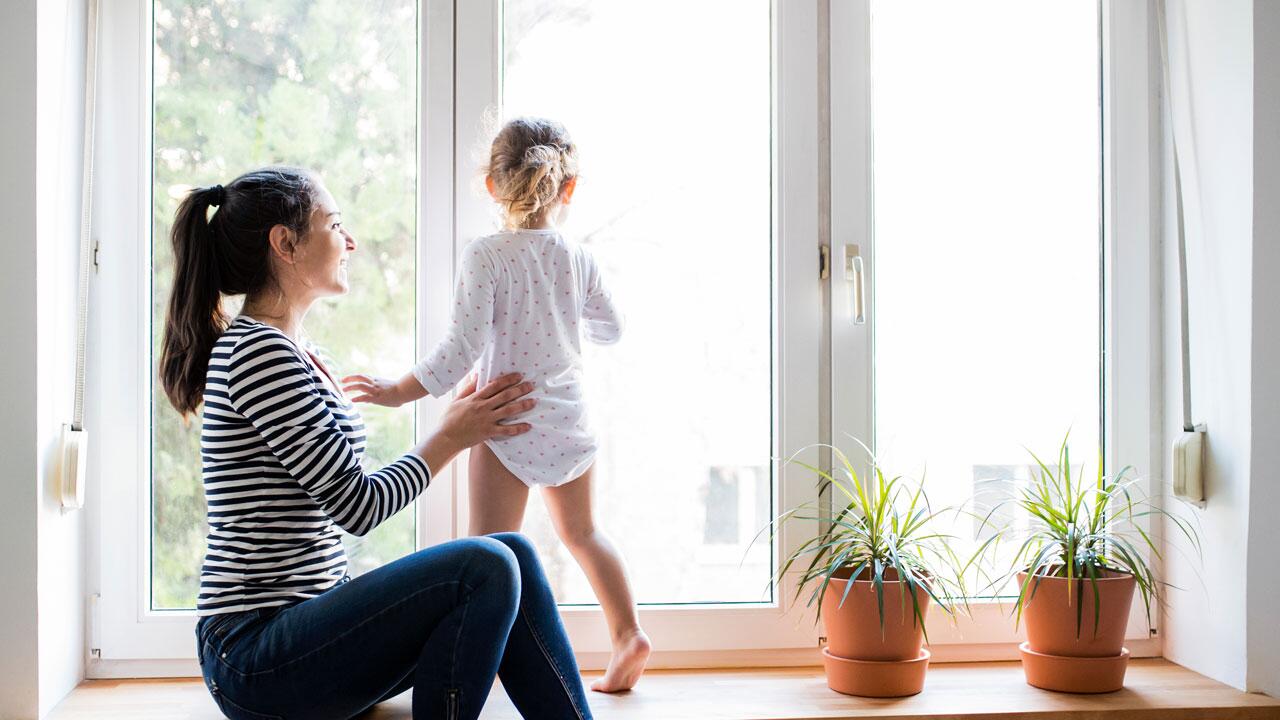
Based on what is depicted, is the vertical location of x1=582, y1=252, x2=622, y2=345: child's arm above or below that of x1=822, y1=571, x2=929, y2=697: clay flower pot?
above

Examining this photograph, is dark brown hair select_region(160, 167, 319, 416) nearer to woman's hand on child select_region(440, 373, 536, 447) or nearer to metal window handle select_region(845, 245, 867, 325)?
woman's hand on child select_region(440, 373, 536, 447)

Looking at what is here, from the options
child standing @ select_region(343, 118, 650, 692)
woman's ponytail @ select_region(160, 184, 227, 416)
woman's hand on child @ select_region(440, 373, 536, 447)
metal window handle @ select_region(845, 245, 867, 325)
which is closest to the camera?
woman's ponytail @ select_region(160, 184, 227, 416)

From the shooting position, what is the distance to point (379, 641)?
56.3 inches

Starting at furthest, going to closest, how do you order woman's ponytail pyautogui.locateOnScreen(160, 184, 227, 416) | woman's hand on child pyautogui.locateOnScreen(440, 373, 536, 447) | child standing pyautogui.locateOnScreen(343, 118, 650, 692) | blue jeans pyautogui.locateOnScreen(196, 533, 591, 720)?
child standing pyautogui.locateOnScreen(343, 118, 650, 692) → woman's hand on child pyautogui.locateOnScreen(440, 373, 536, 447) → woman's ponytail pyautogui.locateOnScreen(160, 184, 227, 416) → blue jeans pyautogui.locateOnScreen(196, 533, 591, 720)

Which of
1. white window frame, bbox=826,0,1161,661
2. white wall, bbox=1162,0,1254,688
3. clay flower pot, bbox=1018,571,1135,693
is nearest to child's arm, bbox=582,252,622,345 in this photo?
white window frame, bbox=826,0,1161,661

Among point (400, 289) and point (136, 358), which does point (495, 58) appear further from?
point (136, 358)

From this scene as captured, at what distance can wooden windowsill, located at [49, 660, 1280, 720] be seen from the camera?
176 centimetres

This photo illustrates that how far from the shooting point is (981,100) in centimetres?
217

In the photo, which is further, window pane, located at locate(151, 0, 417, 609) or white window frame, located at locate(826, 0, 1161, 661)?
white window frame, located at locate(826, 0, 1161, 661)

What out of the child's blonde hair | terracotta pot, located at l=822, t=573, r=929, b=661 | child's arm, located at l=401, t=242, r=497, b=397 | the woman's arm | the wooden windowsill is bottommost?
the wooden windowsill

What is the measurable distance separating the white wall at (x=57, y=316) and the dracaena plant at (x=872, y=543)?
51.9 inches

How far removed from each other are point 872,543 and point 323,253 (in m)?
1.08
